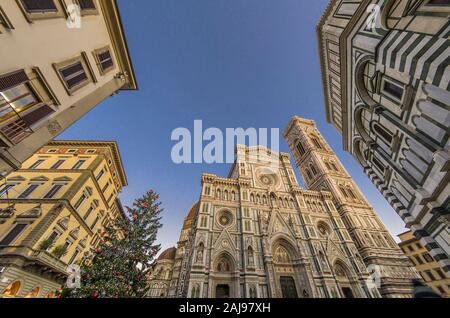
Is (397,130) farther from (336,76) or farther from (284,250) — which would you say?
(284,250)

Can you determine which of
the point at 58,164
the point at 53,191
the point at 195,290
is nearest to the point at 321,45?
the point at 195,290

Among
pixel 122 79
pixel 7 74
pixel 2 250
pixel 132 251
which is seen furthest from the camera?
pixel 122 79

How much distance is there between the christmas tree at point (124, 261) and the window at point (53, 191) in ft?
30.1

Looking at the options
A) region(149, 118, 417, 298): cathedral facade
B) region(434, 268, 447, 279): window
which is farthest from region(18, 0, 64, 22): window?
region(434, 268, 447, 279): window

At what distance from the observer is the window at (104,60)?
37.3 feet

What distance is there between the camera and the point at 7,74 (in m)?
6.87

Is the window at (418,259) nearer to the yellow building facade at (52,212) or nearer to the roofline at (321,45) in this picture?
the roofline at (321,45)

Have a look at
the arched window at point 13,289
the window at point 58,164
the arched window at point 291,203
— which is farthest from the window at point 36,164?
the arched window at point 291,203

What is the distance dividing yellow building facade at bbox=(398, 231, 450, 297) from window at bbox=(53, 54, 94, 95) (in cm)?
4087

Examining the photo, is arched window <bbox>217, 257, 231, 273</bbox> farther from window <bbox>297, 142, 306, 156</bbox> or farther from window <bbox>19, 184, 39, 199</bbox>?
window <bbox>297, 142, 306, 156</bbox>

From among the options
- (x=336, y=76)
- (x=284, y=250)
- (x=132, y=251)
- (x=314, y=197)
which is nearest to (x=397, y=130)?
(x=336, y=76)
